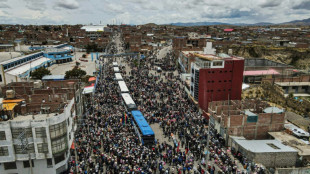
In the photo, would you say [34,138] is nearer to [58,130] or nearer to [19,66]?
[58,130]

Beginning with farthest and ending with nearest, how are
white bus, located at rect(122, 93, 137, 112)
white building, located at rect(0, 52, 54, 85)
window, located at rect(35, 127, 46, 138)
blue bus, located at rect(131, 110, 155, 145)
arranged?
white building, located at rect(0, 52, 54, 85) → white bus, located at rect(122, 93, 137, 112) → blue bus, located at rect(131, 110, 155, 145) → window, located at rect(35, 127, 46, 138)

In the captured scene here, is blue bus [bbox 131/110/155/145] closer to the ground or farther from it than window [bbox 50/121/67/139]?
closer to the ground

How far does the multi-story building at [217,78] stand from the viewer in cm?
3341

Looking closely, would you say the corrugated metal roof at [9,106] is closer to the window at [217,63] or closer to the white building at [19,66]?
the white building at [19,66]

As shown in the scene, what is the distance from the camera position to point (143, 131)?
23188mm

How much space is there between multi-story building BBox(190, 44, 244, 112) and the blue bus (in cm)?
1202

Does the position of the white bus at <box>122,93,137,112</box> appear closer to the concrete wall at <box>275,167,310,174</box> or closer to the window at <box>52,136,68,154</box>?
the window at <box>52,136,68,154</box>

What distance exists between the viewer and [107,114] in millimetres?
30281

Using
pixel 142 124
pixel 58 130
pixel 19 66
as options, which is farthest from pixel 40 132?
pixel 19 66

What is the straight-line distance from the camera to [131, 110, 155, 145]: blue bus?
900 inches

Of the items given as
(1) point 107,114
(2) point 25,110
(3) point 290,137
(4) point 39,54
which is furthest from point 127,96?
(4) point 39,54

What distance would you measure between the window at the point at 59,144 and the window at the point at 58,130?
43 cm

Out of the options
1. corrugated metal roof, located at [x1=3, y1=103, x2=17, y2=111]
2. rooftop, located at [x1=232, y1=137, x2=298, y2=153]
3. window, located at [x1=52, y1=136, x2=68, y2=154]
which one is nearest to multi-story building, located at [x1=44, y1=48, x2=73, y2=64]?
corrugated metal roof, located at [x1=3, y1=103, x2=17, y2=111]

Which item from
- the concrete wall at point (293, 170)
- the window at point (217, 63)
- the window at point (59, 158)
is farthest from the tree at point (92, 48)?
the concrete wall at point (293, 170)
